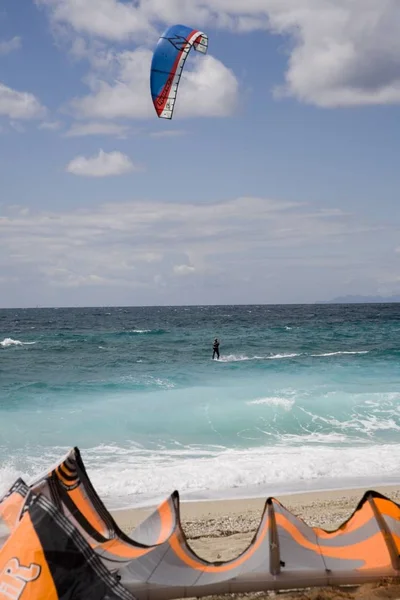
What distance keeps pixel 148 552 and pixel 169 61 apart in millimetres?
10293

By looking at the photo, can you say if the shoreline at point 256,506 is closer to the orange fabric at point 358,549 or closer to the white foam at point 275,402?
the orange fabric at point 358,549

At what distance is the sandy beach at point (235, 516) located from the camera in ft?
25.6

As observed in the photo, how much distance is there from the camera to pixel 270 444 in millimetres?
14234

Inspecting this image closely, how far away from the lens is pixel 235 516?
918cm

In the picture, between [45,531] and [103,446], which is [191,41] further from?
[45,531]

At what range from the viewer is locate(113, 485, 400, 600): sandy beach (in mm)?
7793

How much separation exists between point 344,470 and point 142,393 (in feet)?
34.6

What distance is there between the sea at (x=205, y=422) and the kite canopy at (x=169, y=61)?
7826 millimetres

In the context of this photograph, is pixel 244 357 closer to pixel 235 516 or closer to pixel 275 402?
pixel 275 402

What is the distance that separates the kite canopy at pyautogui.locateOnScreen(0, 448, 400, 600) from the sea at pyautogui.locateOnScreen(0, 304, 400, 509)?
4266 millimetres

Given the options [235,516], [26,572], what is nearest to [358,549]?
[26,572]

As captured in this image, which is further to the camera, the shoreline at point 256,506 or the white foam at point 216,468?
the white foam at point 216,468

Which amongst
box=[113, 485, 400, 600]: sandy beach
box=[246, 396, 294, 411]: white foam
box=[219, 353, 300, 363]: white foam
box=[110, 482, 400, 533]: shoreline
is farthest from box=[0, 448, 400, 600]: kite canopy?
box=[219, 353, 300, 363]: white foam

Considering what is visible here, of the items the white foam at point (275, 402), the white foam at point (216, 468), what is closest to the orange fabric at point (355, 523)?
the white foam at point (216, 468)
